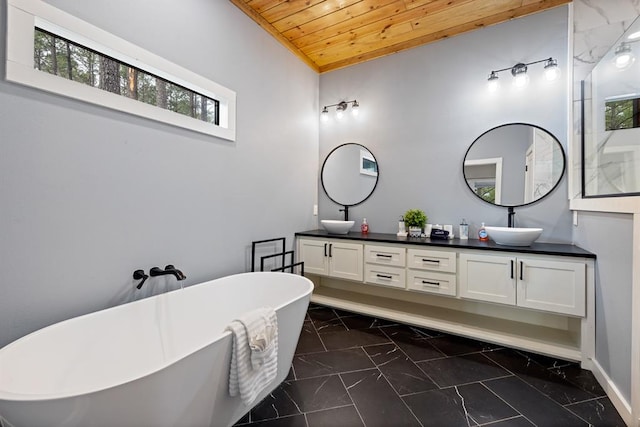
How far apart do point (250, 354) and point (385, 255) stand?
1759 mm

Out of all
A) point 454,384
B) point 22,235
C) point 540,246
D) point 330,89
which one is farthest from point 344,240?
point 22,235

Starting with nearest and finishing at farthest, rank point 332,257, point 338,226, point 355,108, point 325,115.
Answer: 1. point 332,257
2. point 338,226
3. point 355,108
4. point 325,115

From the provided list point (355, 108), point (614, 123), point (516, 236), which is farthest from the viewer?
point (355, 108)

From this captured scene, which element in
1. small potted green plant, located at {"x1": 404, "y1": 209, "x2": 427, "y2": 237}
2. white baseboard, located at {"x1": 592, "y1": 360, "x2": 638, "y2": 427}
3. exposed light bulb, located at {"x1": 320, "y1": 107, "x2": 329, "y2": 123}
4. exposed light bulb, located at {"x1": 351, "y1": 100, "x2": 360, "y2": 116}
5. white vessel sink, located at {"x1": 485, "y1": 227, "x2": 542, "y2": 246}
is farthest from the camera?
exposed light bulb, located at {"x1": 320, "y1": 107, "x2": 329, "y2": 123}

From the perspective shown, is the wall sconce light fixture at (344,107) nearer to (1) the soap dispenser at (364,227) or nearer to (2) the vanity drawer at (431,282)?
(1) the soap dispenser at (364,227)

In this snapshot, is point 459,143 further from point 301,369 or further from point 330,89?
point 301,369

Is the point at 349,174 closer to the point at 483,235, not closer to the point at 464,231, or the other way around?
the point at 464,231

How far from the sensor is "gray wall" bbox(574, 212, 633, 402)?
4.87 ft

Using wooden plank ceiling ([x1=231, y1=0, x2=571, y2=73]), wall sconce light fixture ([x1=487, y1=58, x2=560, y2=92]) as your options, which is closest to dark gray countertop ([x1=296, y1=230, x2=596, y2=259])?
wall sconce light fixture ([x1=487, y1=58, x2=560, y2=92])

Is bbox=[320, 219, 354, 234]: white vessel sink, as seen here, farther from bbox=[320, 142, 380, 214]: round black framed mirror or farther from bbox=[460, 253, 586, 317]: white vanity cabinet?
bbox=[460, 253, 586, 317]: white vanity cabinet

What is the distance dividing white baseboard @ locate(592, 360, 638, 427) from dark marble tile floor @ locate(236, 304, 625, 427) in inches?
1.4

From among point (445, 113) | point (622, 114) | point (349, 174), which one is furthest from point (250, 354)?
point (445, 113)

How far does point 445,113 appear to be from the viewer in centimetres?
291

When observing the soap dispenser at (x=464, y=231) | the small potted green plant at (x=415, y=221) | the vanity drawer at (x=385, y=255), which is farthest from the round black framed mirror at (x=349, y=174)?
the soap dispenser at (x=464, y=231)
